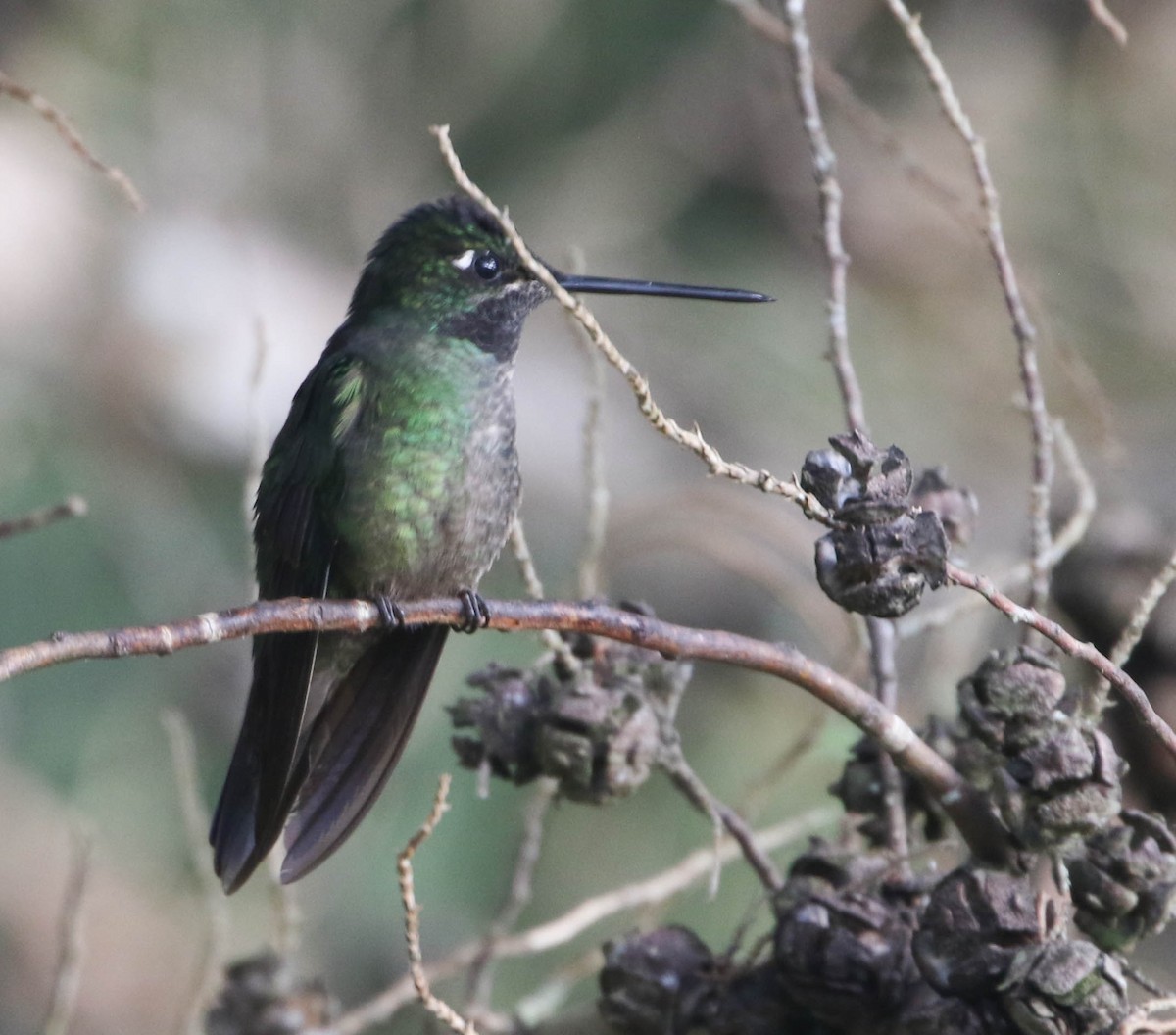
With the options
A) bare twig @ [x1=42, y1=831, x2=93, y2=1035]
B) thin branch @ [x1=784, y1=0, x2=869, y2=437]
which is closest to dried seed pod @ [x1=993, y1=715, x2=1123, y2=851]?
thin branch @ [x1=784, y1=0, x2=869, y2=437]

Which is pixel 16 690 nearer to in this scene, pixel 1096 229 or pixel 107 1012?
pixel 107 1012

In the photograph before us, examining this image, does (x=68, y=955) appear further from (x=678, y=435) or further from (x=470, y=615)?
(x=678, y=435)

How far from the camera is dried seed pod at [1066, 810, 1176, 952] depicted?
1350 mm

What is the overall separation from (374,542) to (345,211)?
12.7 ft

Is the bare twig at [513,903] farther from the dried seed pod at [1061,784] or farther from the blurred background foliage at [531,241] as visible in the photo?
the blurred background foliage at [531,241]

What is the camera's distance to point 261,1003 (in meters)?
1.83

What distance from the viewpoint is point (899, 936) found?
144 centimetres

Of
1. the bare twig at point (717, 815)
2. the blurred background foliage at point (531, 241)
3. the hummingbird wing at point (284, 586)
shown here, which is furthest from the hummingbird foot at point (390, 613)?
the blurred background foliage at point (531, 241)

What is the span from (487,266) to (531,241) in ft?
9.30

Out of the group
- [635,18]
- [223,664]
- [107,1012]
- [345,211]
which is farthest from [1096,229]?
[107,1012]

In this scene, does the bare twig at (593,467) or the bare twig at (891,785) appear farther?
the bare twig at (593,467)

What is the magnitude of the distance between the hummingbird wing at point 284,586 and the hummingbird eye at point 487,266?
0.26 meters

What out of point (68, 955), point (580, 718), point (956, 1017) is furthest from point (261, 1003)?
point (956, 1017)

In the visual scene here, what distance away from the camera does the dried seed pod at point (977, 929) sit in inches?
51.5
